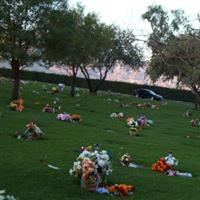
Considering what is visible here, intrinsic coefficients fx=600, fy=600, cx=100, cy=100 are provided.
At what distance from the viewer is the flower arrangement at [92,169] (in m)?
12.0

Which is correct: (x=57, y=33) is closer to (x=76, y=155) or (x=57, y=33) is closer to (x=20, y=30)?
(x=20, y=30)

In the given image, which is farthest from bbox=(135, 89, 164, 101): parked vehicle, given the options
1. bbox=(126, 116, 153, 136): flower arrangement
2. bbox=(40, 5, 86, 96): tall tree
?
bbox=(126, 116, 153, 136): flower arrangement

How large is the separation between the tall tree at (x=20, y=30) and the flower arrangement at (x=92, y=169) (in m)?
23.1

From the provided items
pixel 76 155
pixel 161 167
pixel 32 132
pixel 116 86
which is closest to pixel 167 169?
pixel 161 167

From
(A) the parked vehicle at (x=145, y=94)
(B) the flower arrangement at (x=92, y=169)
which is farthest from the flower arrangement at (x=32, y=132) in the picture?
(A) the parked vehicle at (x=145, y=94)

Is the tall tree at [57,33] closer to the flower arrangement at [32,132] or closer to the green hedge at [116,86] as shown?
the flower arrangement at [32,132]

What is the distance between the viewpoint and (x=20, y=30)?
117 ft

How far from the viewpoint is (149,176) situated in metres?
14.4

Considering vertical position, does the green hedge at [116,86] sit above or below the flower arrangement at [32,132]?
above

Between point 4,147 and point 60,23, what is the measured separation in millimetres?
20956

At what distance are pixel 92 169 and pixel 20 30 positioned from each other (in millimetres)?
24737

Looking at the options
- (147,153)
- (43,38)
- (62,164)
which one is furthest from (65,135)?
(43,38)

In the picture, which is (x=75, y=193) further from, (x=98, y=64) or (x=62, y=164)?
(x=98, y=64)

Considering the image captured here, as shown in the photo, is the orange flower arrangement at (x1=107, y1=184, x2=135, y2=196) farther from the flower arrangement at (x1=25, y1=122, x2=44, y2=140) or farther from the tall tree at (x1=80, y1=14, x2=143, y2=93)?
the tall tree at (x1=80, y1=14, x2=143, y2=93)
